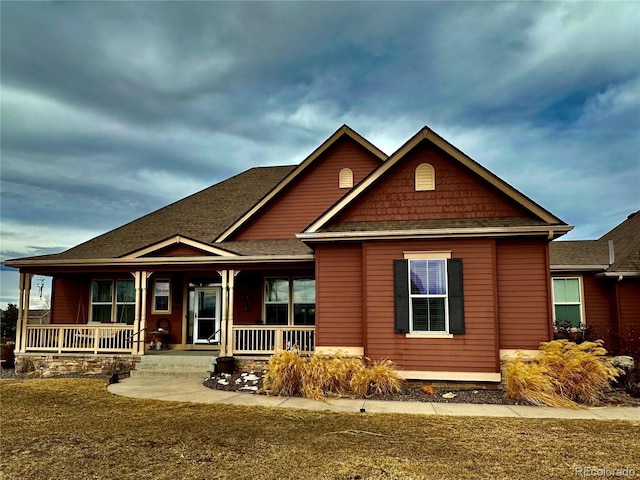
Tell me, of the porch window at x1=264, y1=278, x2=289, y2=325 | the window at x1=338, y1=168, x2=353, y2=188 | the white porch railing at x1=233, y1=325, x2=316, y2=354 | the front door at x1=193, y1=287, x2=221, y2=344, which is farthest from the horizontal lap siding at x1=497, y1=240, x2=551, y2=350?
the front door at x1=193, y1=287, x2=221, y2=344

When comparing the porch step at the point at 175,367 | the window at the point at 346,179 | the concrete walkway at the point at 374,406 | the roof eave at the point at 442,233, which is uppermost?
the window at the point at 346,179

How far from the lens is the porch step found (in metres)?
12.6

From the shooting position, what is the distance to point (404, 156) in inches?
460

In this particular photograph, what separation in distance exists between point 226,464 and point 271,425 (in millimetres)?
1939

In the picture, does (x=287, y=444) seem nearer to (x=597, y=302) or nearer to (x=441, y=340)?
(x=441, y=340)

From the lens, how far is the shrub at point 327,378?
1002 cm

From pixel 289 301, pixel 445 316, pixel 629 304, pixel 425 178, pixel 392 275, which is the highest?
pixel 425 178

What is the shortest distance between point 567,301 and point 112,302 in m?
15.9

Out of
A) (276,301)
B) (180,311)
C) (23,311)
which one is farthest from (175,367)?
(23,311)

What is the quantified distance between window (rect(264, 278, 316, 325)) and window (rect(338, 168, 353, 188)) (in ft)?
11.5

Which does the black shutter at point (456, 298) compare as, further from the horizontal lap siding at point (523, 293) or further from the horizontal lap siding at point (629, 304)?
the horizontal lap siding at point (629, 304)

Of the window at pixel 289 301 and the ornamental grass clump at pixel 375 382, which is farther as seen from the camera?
the window at pixel 289 301

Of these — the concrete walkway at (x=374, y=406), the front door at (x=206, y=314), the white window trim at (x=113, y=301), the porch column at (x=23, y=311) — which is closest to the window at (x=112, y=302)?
the white window trim at (x=113, y=301)

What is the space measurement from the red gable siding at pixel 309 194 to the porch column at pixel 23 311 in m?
6.75
